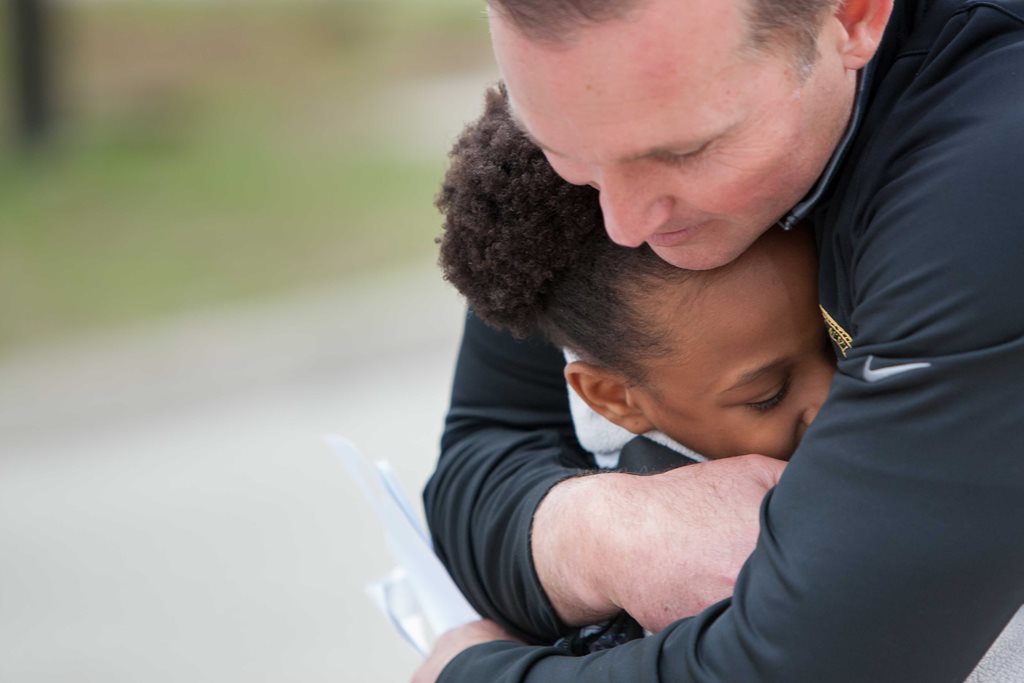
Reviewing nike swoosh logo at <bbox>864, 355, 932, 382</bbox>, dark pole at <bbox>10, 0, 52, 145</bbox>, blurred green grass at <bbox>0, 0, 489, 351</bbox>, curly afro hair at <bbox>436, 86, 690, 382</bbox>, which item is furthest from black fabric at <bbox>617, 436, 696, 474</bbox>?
dark pole at <bbox>10, 0, 52, 145</bbox>

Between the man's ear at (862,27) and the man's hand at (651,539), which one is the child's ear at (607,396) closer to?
the man's hand at (651,539)

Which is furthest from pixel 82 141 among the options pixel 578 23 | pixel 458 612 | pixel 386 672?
pixel 578 23

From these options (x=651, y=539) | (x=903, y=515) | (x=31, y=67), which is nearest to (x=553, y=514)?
(x=651, y=539)

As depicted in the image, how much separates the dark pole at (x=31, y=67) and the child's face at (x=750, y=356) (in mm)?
8582

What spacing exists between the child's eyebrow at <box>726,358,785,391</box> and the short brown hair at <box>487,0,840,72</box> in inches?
21.7

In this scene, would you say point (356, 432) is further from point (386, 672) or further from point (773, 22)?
point (773, 22)

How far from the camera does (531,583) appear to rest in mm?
1880

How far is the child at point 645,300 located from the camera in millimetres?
1793

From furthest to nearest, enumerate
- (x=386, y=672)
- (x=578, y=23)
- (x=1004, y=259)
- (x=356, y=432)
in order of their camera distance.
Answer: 1. (x=356, y=432)
2. (x=386, y=672)
3. (x=578, y=23)
4. (x=1004, y=259)

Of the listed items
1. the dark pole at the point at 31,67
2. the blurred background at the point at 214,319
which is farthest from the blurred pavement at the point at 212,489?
the dark pole at the point at 31,67

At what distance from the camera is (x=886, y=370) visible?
1283 millimetres

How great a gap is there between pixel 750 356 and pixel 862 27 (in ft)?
1.84

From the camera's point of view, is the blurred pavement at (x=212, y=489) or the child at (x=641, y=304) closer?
the child at (x=641, y=304)

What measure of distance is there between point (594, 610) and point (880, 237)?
0.72m
